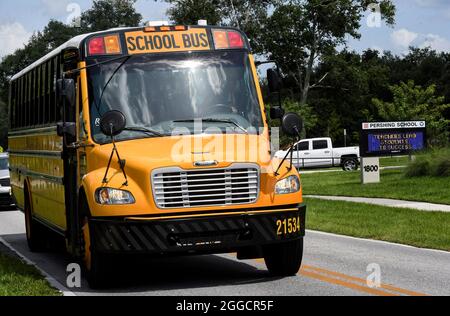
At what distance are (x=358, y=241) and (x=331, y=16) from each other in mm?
53391

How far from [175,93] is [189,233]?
1967mm

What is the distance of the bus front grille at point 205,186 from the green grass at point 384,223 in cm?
489

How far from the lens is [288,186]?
1058 centimetres

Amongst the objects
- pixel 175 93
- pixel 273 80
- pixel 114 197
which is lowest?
pixel 114 197

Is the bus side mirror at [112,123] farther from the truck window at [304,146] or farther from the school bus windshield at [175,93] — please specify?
the truck window at [304,146]

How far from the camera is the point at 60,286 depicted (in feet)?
36.2

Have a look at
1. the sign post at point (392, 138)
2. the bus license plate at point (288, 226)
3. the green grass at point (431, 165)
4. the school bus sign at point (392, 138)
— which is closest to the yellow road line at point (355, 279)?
the bus license plate at point (288, 226)

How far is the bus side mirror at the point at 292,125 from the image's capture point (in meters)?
10.7

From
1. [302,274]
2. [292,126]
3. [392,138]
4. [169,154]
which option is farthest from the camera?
[392,138]

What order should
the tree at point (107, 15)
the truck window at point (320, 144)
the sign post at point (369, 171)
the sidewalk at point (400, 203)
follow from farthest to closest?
the tree at point (107, 15) < the truck window at point (320, 144) < the sign post at point (369, 171) < the sidewalk at point (400, 203)

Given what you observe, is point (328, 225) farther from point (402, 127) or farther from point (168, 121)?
point (402, 127)

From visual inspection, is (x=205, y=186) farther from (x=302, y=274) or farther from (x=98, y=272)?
(x=302, y=274)

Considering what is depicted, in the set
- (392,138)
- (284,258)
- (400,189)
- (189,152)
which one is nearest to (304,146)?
(392,138)

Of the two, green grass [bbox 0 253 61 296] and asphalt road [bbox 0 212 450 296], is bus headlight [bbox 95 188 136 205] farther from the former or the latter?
green grass [bbox 0 253 61 296]
